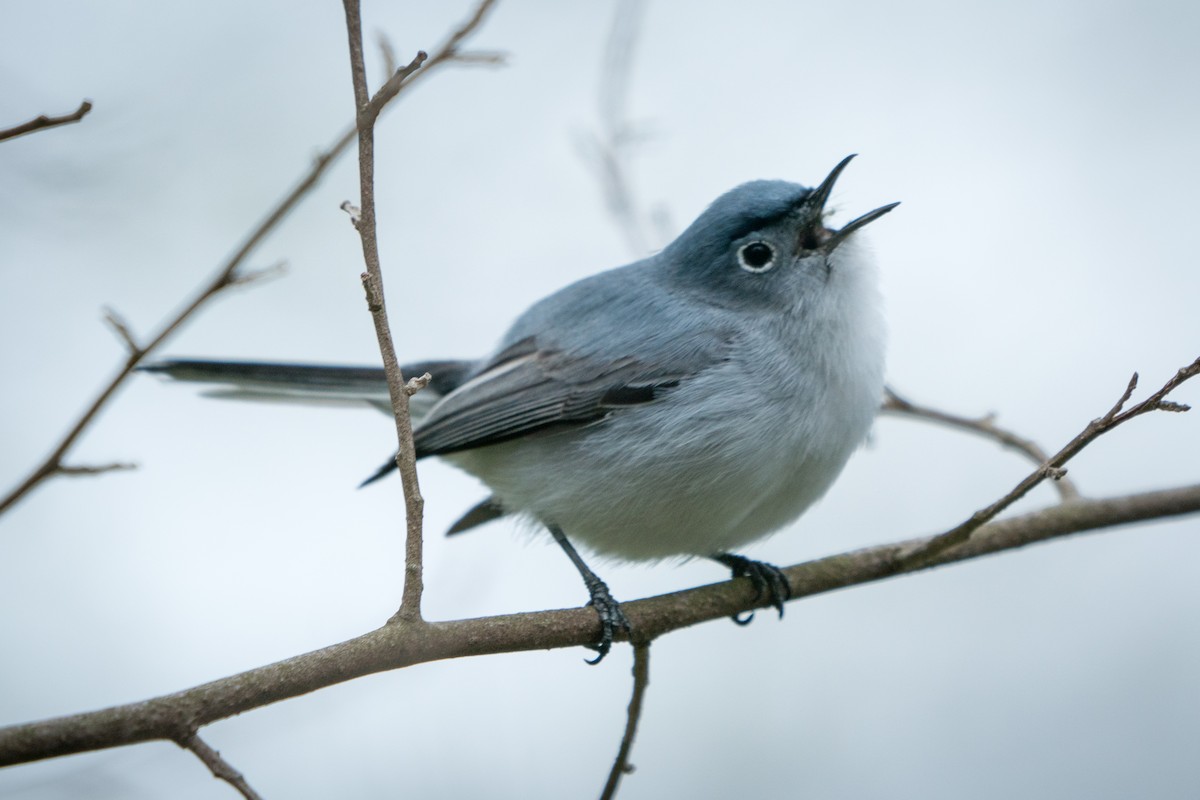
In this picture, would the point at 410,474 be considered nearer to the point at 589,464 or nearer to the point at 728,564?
the point at 589,464

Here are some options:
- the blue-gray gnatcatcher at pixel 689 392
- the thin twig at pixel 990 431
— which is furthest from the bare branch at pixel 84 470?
the thin twig at pixel 990 431

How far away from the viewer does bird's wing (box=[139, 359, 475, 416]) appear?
10.4ft

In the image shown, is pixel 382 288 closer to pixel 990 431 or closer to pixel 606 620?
pixel 606 620

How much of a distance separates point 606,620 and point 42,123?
150 cm

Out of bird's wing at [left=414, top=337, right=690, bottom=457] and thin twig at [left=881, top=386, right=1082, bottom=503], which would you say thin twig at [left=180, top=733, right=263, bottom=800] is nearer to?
bird's wing at [left=414, top=337, right=690, bottom=457]

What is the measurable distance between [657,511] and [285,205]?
1.27 metres

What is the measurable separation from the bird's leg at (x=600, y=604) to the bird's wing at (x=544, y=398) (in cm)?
35

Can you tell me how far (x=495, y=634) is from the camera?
6.68ft

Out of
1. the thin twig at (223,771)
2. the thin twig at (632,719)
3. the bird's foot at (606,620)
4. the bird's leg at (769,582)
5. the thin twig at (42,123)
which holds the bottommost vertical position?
the thin twig at (223,771)

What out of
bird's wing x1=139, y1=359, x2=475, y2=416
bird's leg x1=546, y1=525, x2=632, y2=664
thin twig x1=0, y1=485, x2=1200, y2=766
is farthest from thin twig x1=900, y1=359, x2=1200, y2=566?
bird's wing x1=139, y1=359, x2=475, y2=416

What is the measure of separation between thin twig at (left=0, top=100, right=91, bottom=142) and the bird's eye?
189 centimetres

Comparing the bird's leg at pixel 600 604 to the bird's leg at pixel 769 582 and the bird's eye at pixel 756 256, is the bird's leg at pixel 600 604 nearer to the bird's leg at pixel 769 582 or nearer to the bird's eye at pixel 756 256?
the bird's leg at pixel 769 582

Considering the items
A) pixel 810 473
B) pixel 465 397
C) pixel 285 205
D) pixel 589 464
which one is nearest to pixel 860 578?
pixel 810 473

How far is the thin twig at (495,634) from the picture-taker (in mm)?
1592
